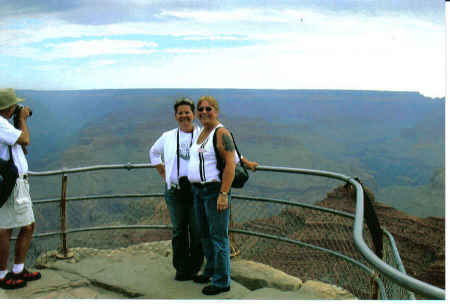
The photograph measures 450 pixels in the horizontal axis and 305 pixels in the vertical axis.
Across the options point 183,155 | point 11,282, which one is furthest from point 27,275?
point 183,155

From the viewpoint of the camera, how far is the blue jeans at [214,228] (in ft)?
8.69

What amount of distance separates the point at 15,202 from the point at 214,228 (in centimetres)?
128

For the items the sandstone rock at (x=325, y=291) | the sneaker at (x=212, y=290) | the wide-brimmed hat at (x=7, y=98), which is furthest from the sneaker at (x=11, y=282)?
the sandstone rock at (x=325, y=291)

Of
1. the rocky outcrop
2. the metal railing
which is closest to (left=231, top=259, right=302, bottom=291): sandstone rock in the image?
the rocky outcrop

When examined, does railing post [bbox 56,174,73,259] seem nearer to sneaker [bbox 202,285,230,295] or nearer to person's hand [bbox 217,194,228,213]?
sneaker [bbox 202,285,230,295]

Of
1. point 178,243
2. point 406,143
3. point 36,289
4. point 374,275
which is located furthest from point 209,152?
point 406,143

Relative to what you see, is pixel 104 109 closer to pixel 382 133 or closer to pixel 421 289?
pixel 382 133

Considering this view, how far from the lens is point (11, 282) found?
9.42 feet

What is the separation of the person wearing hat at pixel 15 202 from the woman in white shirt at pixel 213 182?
3.61 ft

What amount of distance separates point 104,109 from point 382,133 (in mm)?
81702

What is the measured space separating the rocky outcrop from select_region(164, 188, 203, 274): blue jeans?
0.44 ft

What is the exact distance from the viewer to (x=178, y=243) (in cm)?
295

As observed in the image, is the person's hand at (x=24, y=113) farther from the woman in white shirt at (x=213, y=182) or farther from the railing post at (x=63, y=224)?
the woman in white shirt at (x=213, y=182)

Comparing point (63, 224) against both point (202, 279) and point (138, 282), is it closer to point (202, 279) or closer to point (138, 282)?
point (138, 282)
